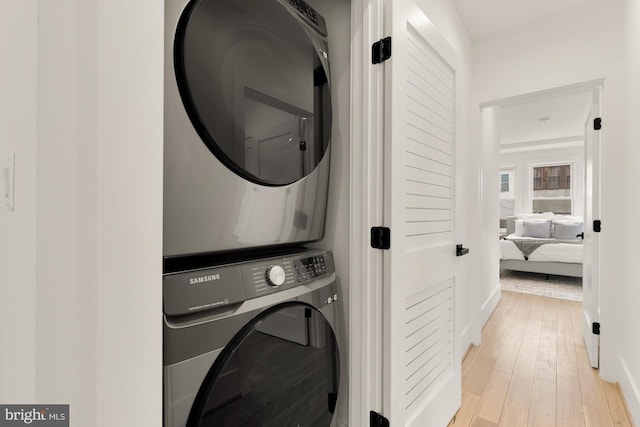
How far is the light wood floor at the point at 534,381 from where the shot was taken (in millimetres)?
1717

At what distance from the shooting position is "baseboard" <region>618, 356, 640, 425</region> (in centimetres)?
160

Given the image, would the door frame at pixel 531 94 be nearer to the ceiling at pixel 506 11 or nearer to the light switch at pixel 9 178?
the ceiling at pixel 506 11

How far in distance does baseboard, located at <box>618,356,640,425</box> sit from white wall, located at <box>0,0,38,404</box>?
8.35 feet

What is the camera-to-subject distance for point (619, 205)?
6.49ft

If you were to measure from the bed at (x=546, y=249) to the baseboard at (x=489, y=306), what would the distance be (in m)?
1.76

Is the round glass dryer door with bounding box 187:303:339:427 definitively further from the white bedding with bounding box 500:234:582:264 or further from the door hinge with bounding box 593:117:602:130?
the white bedding with bounding box 500:234:582:264

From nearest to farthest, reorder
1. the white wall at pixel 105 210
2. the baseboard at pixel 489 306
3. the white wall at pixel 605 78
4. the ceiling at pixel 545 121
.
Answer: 1. the white wall at pixel 105 210
2. the white wall at pixel 605 78
3. the baseboard at pixel 489 306
4. the ceiling at pixel 545 121

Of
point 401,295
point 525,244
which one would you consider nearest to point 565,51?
point 401,295

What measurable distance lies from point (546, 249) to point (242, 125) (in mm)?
5597

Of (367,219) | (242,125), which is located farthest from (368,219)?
(242,125)

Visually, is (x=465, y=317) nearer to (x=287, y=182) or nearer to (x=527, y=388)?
(x=527, y=388)

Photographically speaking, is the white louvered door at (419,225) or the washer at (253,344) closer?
the washer at (253,344)

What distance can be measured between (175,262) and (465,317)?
248 cm

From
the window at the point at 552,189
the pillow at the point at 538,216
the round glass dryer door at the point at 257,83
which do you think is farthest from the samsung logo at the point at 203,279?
the window at the point at 552,189
